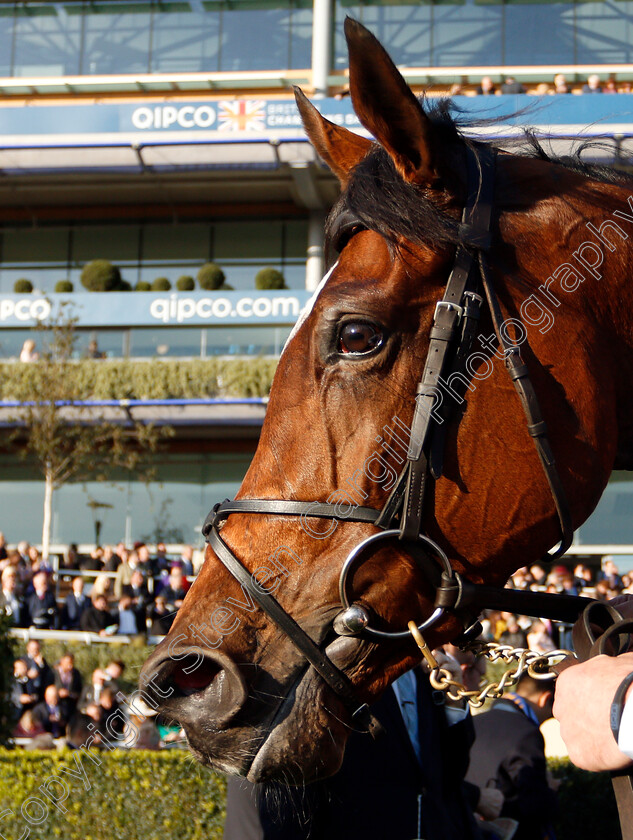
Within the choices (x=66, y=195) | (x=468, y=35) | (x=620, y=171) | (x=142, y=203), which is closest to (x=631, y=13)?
(x=468, y=35)

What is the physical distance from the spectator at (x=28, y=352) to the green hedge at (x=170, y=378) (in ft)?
1.50

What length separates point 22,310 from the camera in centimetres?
2300

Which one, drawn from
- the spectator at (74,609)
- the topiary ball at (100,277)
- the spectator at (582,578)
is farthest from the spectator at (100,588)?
the topiary ball at (100,277)

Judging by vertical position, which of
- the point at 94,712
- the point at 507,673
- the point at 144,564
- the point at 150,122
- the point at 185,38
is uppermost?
the point at 185,38

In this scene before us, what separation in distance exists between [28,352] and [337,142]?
20.4 m

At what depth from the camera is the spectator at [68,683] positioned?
965 centimetres

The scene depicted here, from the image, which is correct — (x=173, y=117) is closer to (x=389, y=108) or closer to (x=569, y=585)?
(x=569, y=585)

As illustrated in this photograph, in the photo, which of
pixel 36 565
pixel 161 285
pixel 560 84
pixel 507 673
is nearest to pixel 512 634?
pixel 36 565

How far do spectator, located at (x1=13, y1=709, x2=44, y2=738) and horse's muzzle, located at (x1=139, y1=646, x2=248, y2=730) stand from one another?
8.58 m

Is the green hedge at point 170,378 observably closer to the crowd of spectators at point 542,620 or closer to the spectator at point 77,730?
the crowd of spectators at point 542,620

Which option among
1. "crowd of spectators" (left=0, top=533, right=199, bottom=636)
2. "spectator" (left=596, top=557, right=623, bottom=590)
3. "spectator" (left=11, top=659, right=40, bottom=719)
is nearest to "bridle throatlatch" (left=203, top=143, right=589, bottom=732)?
"spectator" (left=11, top=659, right=40, bottom=719)

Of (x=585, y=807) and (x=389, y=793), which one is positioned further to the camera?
(x=585, y=807)

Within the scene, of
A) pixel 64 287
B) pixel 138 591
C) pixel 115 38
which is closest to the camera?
pixel 138 591

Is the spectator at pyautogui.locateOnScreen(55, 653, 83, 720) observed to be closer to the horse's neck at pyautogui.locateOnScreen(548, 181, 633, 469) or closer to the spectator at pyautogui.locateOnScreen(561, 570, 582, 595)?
the spectator at pyautogui.locateOnScreen(561, 570, 582, 595)
